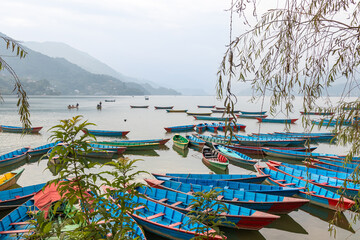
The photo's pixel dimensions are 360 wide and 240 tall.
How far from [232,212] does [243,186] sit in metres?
3.38

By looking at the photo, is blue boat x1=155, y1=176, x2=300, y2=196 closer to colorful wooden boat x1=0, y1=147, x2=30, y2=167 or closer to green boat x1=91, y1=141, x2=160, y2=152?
green boat x1=91, y1=141, x2=160, y2=152

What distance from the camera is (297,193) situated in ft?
45.2

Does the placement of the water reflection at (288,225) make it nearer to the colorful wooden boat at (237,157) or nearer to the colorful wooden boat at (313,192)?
the colorful wooden boat at (313,192)

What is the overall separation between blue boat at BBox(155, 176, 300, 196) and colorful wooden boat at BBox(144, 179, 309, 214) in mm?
760

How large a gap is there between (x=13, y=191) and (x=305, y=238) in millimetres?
16585

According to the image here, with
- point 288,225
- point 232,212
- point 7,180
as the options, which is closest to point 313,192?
point 288,225

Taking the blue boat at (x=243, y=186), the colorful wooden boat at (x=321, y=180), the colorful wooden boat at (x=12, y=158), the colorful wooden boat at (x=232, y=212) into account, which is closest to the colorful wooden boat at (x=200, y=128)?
the colorful wooden boat at (x=321, y=180)

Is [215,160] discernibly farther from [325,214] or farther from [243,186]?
[325,214]

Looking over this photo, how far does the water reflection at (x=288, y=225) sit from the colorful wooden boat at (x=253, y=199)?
2.81 ft

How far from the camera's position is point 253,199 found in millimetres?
12742

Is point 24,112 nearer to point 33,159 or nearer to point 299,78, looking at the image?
point 299,78

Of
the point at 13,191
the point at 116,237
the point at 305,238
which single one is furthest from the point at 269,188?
the point at 13,191

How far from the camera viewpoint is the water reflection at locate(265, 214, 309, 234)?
488 inches

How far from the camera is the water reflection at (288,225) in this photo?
12.4m
